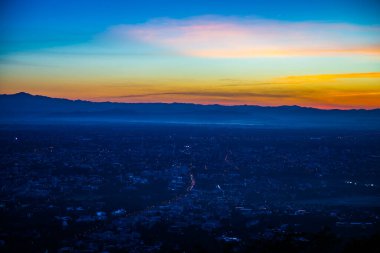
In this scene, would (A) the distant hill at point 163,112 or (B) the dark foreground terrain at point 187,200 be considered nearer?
(B) the dark foreground terrain at point 187,200

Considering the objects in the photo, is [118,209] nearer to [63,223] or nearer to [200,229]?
[63,223]

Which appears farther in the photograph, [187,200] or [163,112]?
[163,112]

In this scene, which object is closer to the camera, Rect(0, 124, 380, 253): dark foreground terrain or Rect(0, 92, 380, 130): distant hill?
Rect(0, 124, 380, 253): dark foreground terrain

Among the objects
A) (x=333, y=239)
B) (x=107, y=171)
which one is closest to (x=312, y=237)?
(x=333, y=239)
